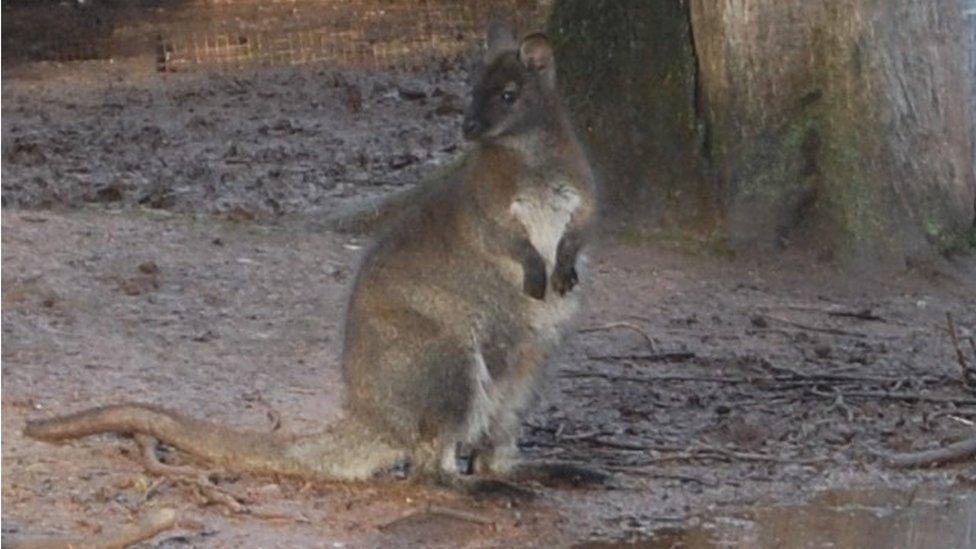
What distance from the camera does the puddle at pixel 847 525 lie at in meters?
5.44

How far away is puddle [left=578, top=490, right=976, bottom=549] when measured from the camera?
544cm

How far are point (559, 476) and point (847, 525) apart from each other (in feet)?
2.69

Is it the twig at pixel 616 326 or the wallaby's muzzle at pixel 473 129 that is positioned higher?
the wallaby's muzzle at pixel 473 129

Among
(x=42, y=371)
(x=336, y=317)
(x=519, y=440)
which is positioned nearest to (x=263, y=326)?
(x=336, y=317)

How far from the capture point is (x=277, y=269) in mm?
8148

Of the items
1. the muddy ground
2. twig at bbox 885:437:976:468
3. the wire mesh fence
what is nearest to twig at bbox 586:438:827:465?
the muddy ground

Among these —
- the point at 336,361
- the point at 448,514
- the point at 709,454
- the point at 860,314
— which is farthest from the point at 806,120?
the point at 448,514

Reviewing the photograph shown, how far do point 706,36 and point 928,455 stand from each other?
272cm

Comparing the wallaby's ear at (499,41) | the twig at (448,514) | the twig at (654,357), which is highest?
the wallaby's ear at (499,41)

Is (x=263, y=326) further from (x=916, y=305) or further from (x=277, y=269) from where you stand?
(x=916, y=305)

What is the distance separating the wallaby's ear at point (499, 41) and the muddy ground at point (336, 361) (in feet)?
3.88

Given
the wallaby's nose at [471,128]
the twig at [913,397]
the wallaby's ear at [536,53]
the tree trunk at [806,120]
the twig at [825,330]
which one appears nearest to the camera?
the wallaby's nose at [471,128]

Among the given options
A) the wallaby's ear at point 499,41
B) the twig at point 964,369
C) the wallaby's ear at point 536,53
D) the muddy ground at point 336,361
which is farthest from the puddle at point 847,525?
the wallaby's ear at point 499,41

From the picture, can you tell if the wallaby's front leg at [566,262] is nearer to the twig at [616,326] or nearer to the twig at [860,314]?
the twig at [616,326]
